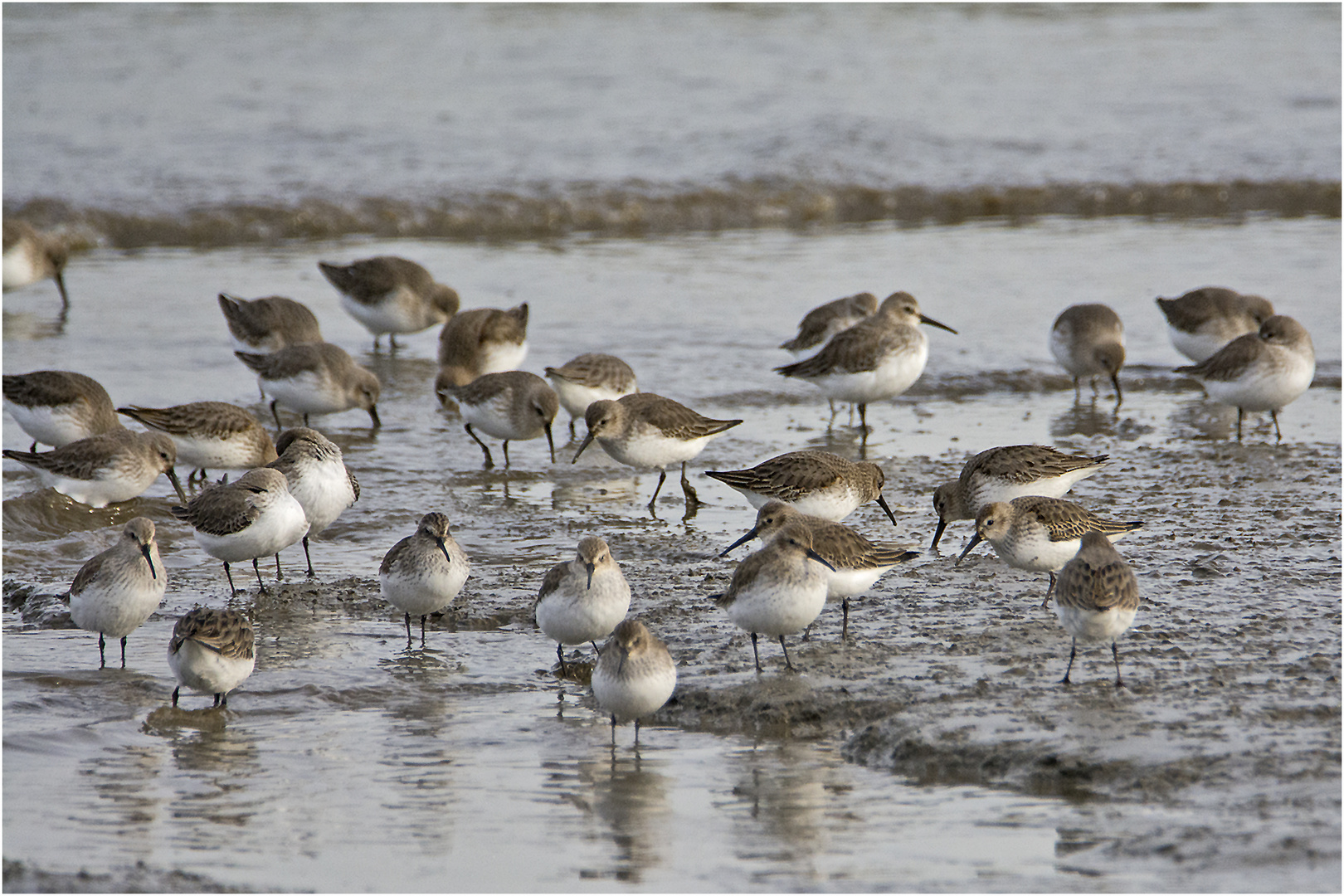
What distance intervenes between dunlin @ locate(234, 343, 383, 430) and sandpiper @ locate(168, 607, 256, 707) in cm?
486

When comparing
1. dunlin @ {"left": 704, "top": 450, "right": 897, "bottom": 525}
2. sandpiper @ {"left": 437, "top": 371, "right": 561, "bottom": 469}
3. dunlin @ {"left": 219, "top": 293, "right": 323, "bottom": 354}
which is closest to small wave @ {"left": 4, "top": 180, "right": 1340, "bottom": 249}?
dunlin @ {"left": 219, "top": 293, "right": 323, "bottom": 354}

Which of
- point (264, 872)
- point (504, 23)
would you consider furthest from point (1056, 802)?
point (504, 23)

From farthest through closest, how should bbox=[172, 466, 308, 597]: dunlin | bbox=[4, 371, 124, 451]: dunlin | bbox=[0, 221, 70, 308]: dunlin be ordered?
bbox=[0, 221, 70, 308]: dunlin, bbox=[4, 371, 124, 451]: dunlin, bbox=[172, 466, 308, 597]: dunlin

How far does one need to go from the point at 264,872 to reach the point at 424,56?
24821mm

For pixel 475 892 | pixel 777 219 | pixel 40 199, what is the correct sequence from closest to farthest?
1. pixel 475 892
2. pixel 40 199
3. pixel 777 219

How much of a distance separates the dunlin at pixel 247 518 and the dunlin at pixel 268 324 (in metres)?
4.74

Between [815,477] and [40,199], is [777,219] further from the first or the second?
[815,477]

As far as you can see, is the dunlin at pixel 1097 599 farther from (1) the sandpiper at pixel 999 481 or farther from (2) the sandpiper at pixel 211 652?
(2) the sandpiper at pixel 211 652

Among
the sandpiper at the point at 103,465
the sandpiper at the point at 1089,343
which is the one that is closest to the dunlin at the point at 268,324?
Answer: the sandpiper at the point at 103,465

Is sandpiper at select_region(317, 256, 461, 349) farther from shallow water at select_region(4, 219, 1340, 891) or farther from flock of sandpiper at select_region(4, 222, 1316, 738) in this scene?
shallow water at select_region(4, 219, 1340, 891)

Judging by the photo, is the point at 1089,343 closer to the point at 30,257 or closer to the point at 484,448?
the point at 484,448

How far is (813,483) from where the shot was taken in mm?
7656

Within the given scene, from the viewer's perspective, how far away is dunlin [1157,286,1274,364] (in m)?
11.7

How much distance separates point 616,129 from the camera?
76.1 feet
